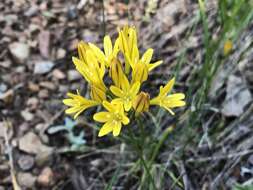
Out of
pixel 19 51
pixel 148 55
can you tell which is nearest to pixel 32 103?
pixel 19 51

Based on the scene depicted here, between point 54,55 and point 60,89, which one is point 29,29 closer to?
point 54,55

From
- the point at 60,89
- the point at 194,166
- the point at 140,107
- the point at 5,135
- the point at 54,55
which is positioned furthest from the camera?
the point at 54,55

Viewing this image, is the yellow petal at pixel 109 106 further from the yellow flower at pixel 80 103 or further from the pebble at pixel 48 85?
the pebble at pixel 48 85

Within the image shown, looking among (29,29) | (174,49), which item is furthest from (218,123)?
(29,29)

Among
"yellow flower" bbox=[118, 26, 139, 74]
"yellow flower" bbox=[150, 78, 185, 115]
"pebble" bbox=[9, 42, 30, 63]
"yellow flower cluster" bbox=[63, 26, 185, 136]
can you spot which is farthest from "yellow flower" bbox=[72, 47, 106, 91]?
"pebble" bbox=[9, 42, 30, 63]

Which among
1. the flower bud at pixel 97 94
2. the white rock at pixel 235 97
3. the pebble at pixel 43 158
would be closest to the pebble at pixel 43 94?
the pebble at pixel 43 158

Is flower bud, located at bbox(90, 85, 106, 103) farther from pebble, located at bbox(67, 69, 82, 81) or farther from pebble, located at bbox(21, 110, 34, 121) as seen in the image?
pebble, located at bbox(67, 69, 82, 81)
